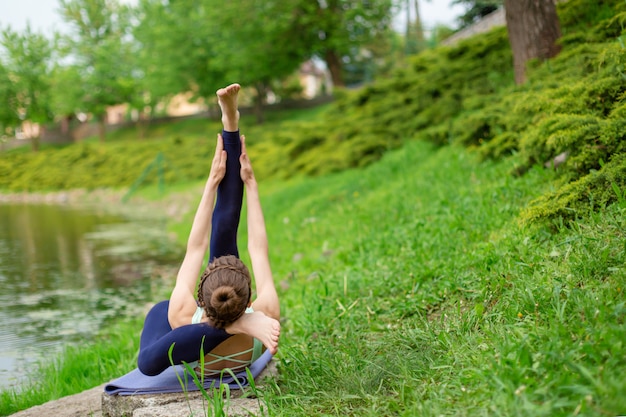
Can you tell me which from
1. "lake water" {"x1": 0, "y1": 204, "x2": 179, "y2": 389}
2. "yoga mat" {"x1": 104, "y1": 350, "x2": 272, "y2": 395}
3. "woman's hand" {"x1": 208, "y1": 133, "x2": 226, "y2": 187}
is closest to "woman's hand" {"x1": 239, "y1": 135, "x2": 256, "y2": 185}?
"woman's hand" {"x1": 208, "y1": 133, "x2": 226, "y2": 187}

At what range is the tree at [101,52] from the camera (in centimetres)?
4275

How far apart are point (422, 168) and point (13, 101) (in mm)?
43906

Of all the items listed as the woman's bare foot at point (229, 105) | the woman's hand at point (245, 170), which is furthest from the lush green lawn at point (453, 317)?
the woman's bare foot at point (229, 105)

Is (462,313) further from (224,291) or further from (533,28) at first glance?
(533,28)

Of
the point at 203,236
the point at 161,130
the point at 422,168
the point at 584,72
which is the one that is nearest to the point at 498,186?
the point at 584,72

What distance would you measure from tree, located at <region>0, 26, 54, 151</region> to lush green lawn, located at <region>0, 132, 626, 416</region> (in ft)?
142

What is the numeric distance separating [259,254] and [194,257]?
1.30ft

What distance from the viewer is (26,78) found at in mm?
44531

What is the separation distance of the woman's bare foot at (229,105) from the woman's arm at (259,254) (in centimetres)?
13

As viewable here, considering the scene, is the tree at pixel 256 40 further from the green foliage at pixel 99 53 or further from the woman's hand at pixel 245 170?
the woman's hand at pixel 245 170

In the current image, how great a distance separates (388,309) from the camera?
430 centimetres

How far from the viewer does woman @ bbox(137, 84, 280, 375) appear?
3.05 m

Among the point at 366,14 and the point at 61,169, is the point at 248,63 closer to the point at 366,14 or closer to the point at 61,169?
the point at 366,14

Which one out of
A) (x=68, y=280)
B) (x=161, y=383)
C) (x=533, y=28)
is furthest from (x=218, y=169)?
(x=68, y=280)
